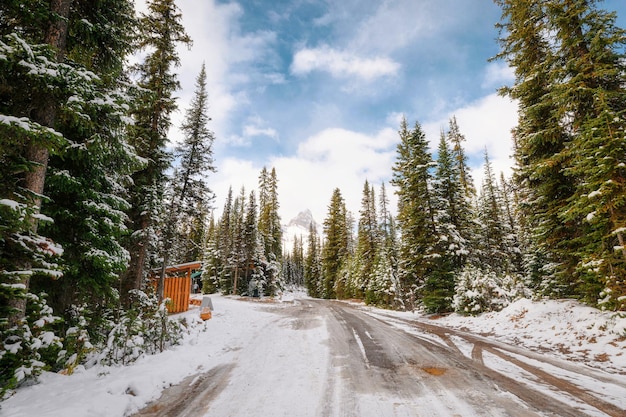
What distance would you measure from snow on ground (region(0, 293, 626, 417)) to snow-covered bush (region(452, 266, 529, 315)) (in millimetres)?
1273

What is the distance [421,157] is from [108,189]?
19002mm

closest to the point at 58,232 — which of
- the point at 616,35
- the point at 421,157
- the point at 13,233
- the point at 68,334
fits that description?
the point at 13,233

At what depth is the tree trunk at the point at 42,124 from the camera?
581 cm

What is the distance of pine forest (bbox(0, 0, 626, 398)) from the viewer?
19.0 ft

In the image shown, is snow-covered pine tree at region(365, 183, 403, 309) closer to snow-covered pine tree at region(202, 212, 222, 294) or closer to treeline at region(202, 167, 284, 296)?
treeline at region(202, 167, 284, 296)

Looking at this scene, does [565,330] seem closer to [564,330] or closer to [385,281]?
[564,330]

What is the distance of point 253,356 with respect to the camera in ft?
27.3

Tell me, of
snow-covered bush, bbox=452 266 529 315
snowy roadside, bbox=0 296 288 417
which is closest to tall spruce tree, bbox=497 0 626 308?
snow-covered bush, bbox=452 266 529 315

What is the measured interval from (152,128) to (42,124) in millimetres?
8534

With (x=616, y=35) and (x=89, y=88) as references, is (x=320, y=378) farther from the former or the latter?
(x=616, y=35)

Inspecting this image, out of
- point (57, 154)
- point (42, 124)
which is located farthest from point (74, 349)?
point (42, 124)

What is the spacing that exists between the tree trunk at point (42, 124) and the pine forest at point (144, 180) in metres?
0.04

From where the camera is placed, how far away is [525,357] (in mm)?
7539

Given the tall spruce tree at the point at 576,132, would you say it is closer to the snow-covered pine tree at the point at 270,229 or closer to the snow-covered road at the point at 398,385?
the snow-covered road at the point at 398,385
